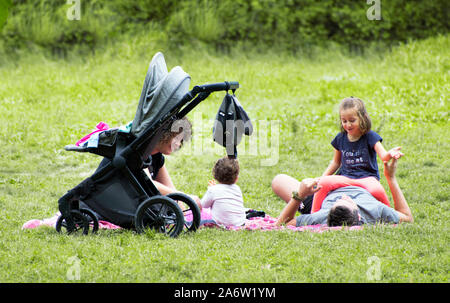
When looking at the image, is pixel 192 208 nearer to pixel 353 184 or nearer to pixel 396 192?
pixel 353 184

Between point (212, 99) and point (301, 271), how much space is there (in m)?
8.19

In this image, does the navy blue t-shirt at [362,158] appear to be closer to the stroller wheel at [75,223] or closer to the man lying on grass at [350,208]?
the man lying on grass at [350,208]

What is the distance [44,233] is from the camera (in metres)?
4.74

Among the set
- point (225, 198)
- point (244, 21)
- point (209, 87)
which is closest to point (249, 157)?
point (225, 198)

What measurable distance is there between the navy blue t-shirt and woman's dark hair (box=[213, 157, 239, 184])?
1.01m

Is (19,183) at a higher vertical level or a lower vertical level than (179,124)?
lower

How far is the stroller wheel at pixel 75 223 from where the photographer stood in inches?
181

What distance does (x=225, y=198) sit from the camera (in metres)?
5.05

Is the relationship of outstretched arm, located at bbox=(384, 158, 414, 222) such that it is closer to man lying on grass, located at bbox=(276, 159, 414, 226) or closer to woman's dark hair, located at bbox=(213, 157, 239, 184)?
man lying on grass, located at bbox=(276, 159, 414, 226)

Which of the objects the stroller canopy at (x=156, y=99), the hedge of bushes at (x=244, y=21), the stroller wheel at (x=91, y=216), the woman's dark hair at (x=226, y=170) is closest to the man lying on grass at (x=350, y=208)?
the woman's dark hair at (x=226, y=170)

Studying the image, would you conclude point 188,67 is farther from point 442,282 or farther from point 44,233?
point 442,282

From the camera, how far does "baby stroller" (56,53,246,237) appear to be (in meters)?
4.48

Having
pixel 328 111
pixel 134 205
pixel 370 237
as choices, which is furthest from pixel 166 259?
pixel 328 111

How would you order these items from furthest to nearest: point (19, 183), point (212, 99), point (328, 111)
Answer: point (212, 99) < point (328, 111) < point (19, 183)
